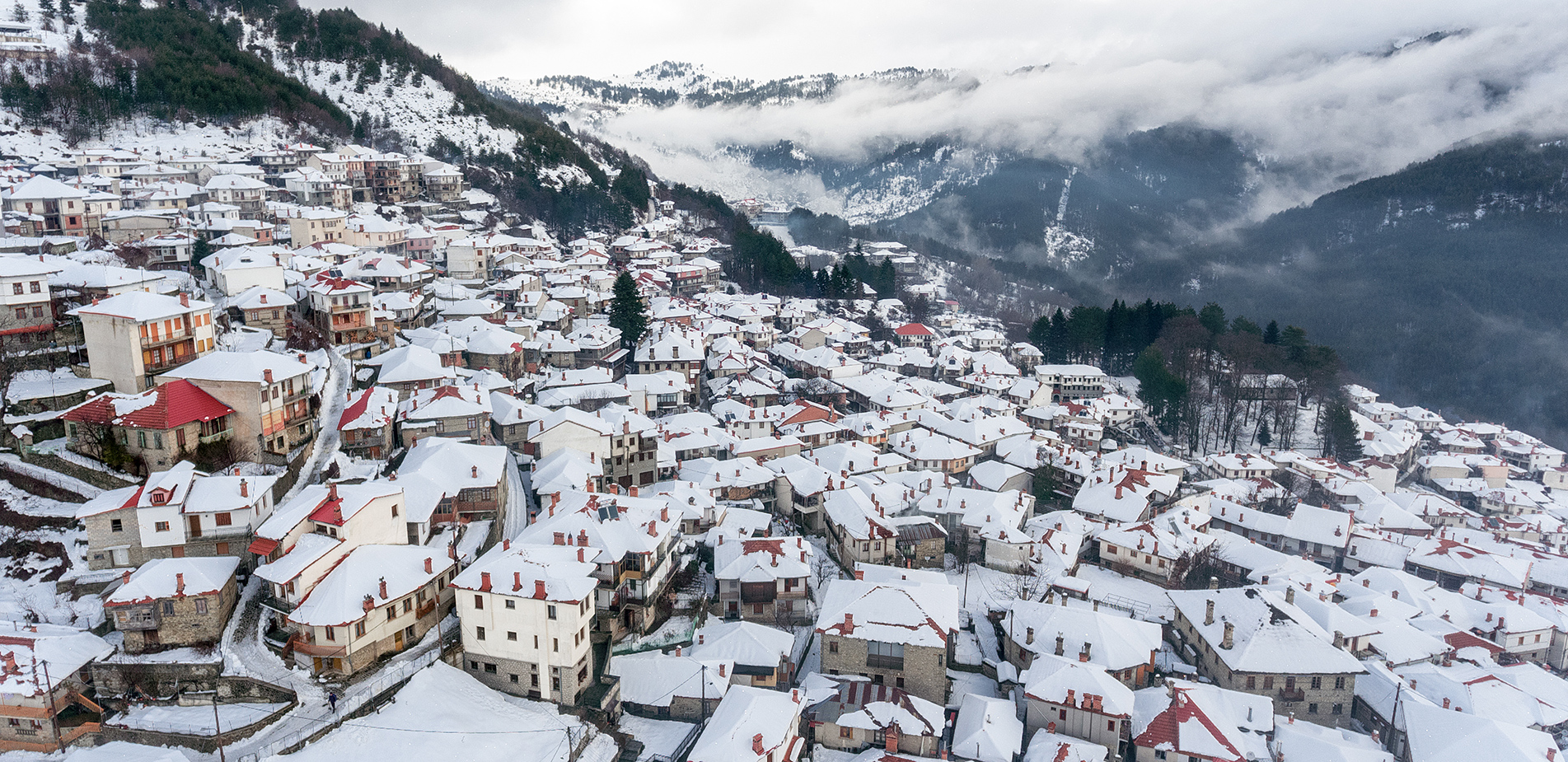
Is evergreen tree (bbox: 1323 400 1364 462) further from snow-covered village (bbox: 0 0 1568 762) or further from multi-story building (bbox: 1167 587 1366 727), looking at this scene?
multi-story building (bbox: 1167 587 1366 727)

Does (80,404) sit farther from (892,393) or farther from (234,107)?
(234,107)

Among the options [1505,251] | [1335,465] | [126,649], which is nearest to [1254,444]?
[1335,465]

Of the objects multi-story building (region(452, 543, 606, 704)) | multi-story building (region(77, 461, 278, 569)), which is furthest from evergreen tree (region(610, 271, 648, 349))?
multi-story building (region(452, 543, 606, 704))

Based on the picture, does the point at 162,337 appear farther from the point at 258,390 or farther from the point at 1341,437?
the point at 1341,437

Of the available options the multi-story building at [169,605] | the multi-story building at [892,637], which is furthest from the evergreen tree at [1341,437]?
the multi-story building at [169,605]

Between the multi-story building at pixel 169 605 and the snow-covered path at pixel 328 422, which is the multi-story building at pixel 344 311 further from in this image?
Result: the multi-story building at pixel 169 605

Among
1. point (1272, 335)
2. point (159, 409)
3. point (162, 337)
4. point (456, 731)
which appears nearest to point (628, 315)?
point (162, 337)
